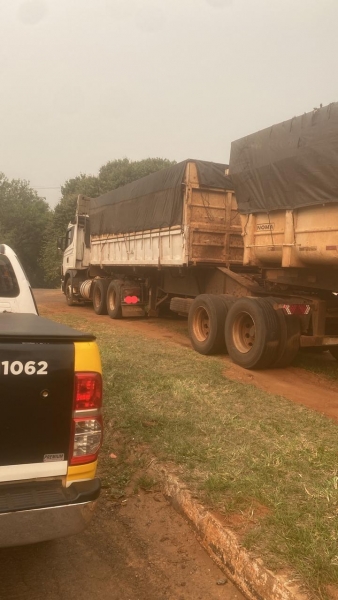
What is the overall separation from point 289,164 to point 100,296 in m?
9.99

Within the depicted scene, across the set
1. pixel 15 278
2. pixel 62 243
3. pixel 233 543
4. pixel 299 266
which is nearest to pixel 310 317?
pixel 299 266

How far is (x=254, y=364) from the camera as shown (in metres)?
8.05

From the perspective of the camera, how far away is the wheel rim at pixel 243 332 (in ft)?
28.0

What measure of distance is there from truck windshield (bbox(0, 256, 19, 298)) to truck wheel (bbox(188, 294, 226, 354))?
16.0ft

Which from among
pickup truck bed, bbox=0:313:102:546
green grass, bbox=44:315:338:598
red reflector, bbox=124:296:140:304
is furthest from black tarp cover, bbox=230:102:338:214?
red reflector, bbox=124:296:140:304

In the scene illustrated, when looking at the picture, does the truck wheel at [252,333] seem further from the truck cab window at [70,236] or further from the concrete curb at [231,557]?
the truck cab window at [70,236]

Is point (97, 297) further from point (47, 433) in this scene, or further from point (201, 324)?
point (47, 433)

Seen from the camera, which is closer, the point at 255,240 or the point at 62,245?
the point at 255,240

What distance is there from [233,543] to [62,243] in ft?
60.1

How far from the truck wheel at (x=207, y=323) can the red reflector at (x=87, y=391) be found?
21.6 ft

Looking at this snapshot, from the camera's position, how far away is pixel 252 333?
333 inches

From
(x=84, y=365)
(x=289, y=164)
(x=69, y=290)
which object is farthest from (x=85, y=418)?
(x=69, y=290)

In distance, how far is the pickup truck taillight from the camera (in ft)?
8.34

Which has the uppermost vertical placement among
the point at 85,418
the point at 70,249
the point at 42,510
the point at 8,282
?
the point at 70,249
